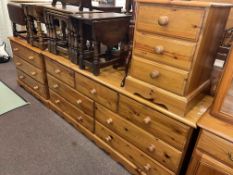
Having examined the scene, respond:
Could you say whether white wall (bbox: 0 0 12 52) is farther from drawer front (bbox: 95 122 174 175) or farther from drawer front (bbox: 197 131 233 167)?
drawer front (bbox: 197 131 233 167)

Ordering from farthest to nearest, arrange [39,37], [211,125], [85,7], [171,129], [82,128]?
1. [39,37]
2. [82,128]
3. [85,7]
4. [171,129]
5. [211,125]

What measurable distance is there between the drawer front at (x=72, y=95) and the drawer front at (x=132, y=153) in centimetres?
17

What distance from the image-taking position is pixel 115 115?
1422 mm

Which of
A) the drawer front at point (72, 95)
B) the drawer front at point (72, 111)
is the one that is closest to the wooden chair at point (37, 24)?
the drawer front at point (72, 95)

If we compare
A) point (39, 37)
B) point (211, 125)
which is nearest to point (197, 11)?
point (211, 125)

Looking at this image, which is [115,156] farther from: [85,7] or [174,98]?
[85,7]

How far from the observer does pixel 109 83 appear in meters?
1.37

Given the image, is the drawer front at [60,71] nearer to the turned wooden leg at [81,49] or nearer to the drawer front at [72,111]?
the turned wooden leg at [81,49]

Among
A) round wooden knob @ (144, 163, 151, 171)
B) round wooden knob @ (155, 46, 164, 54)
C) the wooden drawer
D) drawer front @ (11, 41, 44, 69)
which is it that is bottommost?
round wooden knob @ (144, 163, 151, 171)

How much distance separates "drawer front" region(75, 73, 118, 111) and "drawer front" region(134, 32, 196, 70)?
0.40 metres

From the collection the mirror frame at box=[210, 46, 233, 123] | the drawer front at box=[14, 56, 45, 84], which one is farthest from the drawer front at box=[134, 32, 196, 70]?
the drawer front at box=[14, 56, 45, 84]

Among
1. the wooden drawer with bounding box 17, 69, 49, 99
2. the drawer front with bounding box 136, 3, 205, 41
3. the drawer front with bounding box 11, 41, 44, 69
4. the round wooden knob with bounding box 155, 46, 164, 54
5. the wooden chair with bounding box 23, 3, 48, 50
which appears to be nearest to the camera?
the drawer front with bounding box 136, 3, 205, 41

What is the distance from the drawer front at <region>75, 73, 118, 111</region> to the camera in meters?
1.38

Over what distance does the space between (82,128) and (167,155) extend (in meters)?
0.91
